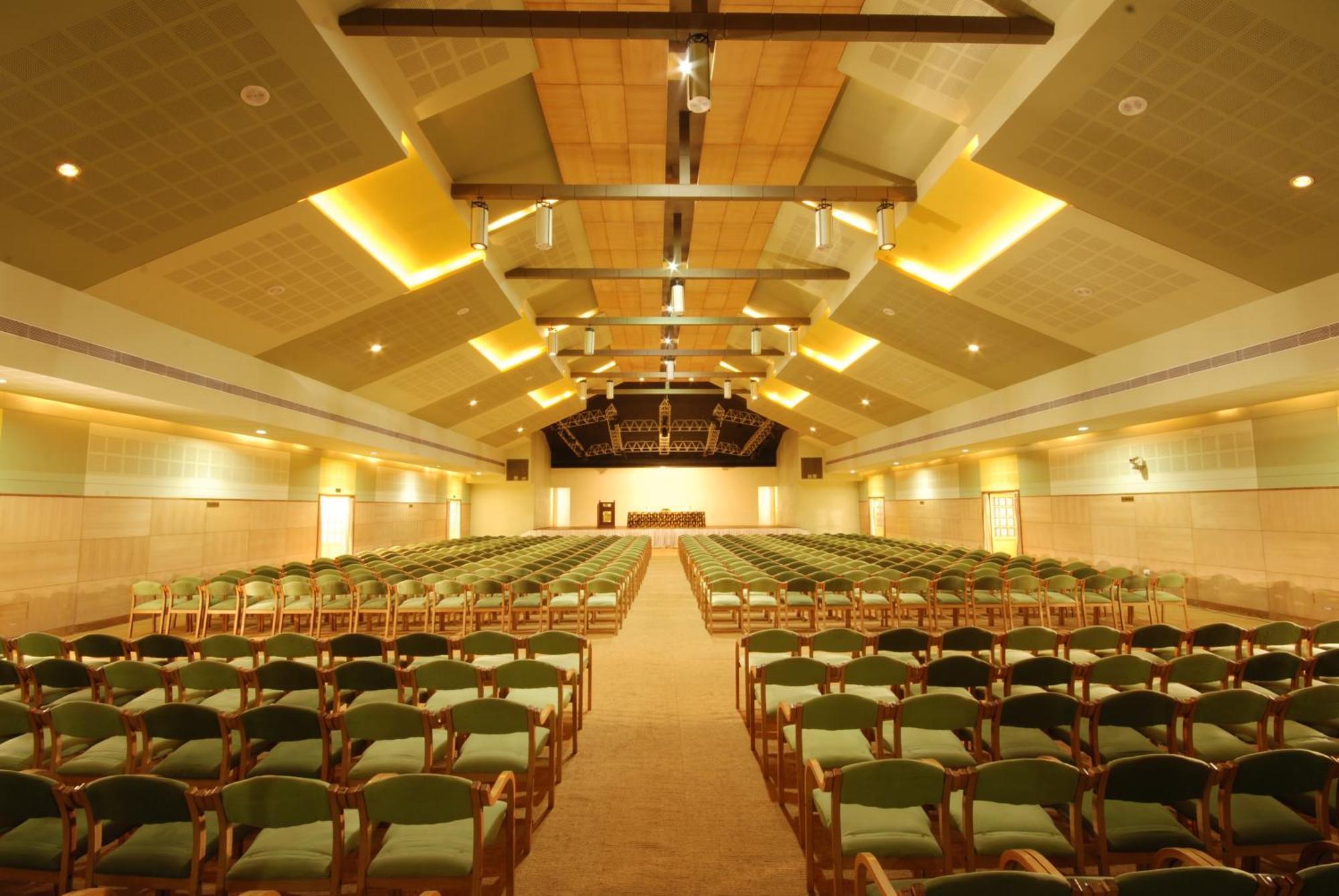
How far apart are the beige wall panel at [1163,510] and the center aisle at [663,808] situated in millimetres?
10280

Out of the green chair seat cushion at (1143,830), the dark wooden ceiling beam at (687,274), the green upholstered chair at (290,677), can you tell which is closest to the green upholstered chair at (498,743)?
the green upholstered chair at (290,677)

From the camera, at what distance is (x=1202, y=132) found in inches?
223

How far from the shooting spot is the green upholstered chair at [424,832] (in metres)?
2.41

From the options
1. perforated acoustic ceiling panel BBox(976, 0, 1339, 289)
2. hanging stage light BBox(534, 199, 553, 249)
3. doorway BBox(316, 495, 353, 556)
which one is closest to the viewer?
perforated acoustic ceiling panel BBox(976, 0, 1339, 289)

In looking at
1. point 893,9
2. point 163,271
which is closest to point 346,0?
point 163,271

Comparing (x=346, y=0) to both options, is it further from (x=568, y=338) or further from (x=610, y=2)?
(x=568, y=338)

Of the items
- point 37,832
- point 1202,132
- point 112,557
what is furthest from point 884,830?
point 112,557

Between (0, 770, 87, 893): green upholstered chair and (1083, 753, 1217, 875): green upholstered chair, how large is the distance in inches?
157

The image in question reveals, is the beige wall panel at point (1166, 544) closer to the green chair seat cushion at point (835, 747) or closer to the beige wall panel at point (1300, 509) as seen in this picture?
the beige wall panel at point (1300, 509)

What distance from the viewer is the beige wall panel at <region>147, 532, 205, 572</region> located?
446 inches

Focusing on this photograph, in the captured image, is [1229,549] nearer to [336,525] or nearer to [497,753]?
[497,753]

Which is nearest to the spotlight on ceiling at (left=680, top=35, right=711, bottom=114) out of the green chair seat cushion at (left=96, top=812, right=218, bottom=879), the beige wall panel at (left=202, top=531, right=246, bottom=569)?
the green chair seat cushion at (left=96, top=812, right=218, bottom=879)

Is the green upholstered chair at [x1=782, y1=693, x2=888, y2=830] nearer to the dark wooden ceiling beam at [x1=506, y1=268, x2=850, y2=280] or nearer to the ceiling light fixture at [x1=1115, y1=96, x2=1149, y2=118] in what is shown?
the ceiling light fixture at [x1=1115, y1=96, x2=1149, y2=118]

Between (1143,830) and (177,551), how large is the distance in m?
14.4
